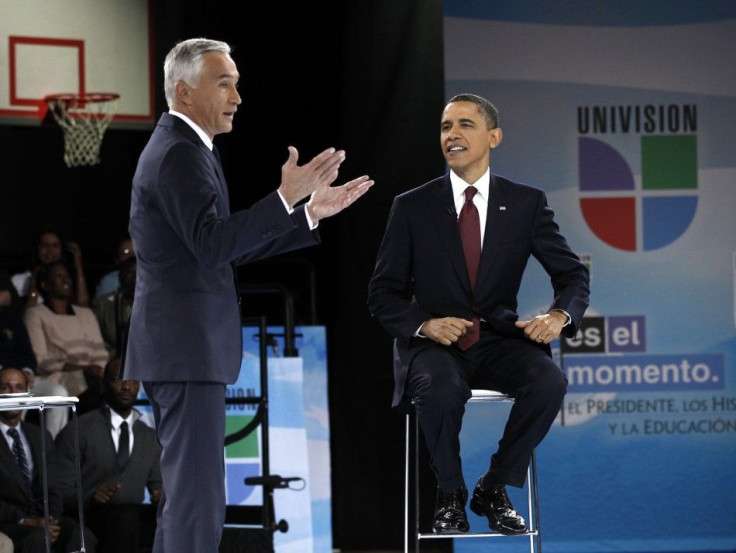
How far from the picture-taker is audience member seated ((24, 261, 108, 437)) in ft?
21.6

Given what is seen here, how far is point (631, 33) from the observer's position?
20.0ft

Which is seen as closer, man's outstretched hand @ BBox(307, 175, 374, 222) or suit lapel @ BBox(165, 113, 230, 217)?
man's outstretched hand @ BBox(307, 175, 374, 222)

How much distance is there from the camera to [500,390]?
161 inches

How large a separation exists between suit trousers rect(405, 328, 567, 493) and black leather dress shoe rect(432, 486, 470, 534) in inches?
1.1

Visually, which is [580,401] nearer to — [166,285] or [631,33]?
[631,33]

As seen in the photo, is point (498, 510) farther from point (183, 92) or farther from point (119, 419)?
point (119, 419)

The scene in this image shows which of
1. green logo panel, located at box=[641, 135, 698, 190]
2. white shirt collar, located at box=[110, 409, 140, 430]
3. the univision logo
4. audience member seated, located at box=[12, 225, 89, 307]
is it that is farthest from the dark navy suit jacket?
audience member seated, located at box=[12, 225, 89, 307]

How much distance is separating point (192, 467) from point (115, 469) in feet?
8.99

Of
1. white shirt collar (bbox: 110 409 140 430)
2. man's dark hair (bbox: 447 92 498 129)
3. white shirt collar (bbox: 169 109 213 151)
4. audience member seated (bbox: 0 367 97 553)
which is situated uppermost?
man's dark hair (bbox: 447 92 498 129)

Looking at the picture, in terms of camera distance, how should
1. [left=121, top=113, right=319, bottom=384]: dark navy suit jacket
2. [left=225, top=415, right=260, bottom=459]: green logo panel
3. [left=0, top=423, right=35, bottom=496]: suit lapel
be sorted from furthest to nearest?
[left=225, top=415, right=260, bottom=459]: green logo panel
[left=0, top=423, right=35, bottom=496]: suit lapel
[left=121, top=113, right=319, bottom=384]: dark navy suit jacket

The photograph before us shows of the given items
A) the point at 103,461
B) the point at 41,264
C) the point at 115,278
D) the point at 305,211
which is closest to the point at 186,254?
the point at 305,211

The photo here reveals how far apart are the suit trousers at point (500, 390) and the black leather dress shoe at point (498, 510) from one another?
5 cm

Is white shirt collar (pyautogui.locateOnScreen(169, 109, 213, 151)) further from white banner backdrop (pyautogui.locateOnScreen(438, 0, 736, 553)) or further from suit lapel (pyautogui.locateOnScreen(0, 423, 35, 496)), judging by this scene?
white banner backdrop (pyautogui.locateOnScreen(438, 0, 736, 553))

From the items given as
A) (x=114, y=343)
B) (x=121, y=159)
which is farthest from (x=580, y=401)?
(x=121, y=159)
